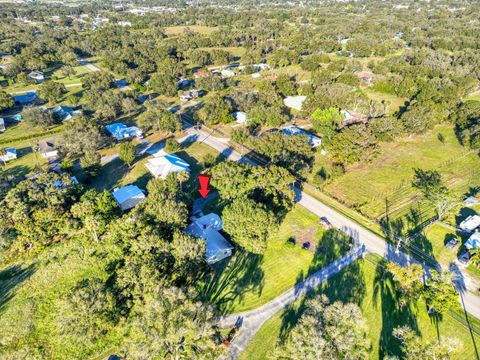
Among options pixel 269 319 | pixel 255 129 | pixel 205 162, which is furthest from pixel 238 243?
pixel 255 129

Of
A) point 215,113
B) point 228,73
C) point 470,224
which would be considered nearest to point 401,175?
point 470,224

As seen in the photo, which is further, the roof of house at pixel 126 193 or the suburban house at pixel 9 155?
the suburban house at pixel 9 155

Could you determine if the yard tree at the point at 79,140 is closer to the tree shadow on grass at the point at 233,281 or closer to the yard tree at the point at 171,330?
the tree shadow on grass at the point at 233,281

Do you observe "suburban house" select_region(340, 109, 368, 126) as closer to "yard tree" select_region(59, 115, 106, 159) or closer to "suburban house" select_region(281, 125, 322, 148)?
"suburban house" select_region(281, 125, 322, 148)

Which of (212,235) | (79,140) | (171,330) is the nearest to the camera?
(171,330)

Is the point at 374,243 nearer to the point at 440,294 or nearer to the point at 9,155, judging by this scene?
the point at 440,294

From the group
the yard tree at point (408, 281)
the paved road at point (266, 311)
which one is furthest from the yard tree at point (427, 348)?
the paved road at point (266, 311)

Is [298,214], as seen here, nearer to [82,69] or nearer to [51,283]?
[51,283]
